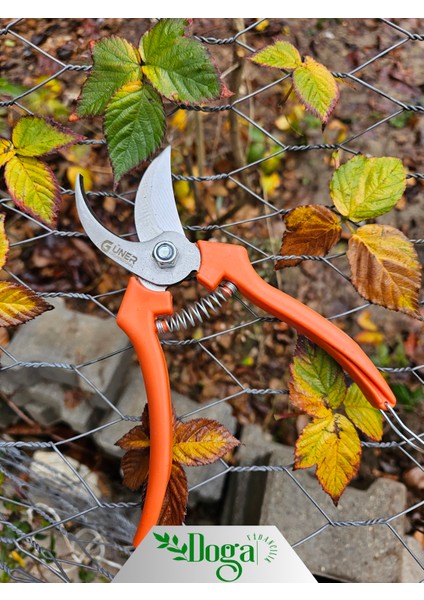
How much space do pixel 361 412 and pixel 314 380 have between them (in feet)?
0.27

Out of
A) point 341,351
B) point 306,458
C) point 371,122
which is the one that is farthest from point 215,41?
point 371,122

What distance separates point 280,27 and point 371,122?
331 mm

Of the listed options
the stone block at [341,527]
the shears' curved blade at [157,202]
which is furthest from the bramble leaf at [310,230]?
the stone block at [341,527]

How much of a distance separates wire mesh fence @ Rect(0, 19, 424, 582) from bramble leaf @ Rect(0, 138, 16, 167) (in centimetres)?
30

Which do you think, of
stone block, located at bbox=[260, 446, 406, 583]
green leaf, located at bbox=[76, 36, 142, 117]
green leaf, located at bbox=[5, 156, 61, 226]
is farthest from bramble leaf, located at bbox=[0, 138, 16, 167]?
stone block, located at bbox=[260, 446, 406, 583]

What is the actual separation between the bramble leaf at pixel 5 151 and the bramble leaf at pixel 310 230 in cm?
35

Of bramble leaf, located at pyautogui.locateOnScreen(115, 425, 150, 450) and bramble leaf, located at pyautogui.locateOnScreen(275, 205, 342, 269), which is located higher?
bramble leaf, located at pyautogui.locateOnScreen(275, 205, 342, 269)

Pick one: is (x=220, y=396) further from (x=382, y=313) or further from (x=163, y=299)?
(x=163, y=299)

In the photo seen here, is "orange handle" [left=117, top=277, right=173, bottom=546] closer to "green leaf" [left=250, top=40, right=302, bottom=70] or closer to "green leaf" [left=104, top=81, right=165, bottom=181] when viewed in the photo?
"green leaf" [left=104, top=81, right=165, bottom=181]

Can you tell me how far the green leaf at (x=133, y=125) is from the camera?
644 millimetres

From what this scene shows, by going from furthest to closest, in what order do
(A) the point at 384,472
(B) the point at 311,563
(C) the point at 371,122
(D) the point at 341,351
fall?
(C) the point at 371,122, (A) the point at 384,472, (B) the point at 311,563, (D) the point at 341,351

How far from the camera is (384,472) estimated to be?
45.1 inches

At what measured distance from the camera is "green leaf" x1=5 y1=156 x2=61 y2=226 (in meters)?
0.68

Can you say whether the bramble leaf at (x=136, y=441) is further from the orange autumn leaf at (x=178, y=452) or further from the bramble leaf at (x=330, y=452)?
the bramble leaf at (x=330, y=452)
